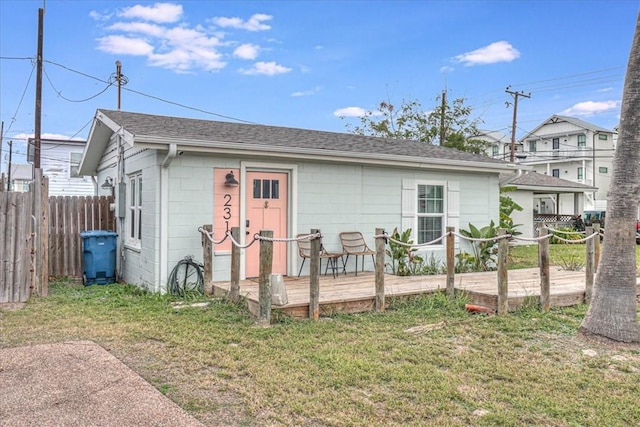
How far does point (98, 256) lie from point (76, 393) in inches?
223

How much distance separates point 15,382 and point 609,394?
4550mm

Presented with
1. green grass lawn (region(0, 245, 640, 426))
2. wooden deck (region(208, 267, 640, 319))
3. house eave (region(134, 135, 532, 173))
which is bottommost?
green grass lawn (region(0, 245, 640, 426))

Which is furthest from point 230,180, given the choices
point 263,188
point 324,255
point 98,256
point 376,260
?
point 98,256

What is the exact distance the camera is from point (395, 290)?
6957mm

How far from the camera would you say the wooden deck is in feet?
20.1

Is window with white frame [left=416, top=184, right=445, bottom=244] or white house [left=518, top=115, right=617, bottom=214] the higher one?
white house [left=518, top=115, right=617, bottom=214]

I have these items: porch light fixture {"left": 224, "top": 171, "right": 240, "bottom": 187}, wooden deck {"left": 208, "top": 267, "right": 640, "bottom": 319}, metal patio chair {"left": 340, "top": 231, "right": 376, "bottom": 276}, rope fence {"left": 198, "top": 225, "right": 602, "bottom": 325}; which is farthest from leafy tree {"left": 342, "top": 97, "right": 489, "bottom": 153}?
porch light fixture {"left": 224, "top": 171, "right": 240, "bottom": 187}

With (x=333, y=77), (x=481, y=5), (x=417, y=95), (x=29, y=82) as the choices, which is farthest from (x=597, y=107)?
(x=29, y=82)

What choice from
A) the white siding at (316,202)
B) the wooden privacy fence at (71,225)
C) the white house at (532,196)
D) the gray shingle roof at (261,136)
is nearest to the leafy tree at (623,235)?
the gray shingle roof at (261,136)

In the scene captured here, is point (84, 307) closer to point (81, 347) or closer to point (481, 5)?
point (81, 347)

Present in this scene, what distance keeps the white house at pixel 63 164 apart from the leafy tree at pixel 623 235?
890 inches

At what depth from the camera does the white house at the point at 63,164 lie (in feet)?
74.6

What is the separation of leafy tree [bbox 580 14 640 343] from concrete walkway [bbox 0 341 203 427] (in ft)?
14.2

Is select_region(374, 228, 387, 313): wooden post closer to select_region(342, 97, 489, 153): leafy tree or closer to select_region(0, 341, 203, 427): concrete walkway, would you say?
select_region(0, 341, 203, 427): concrete walkway
